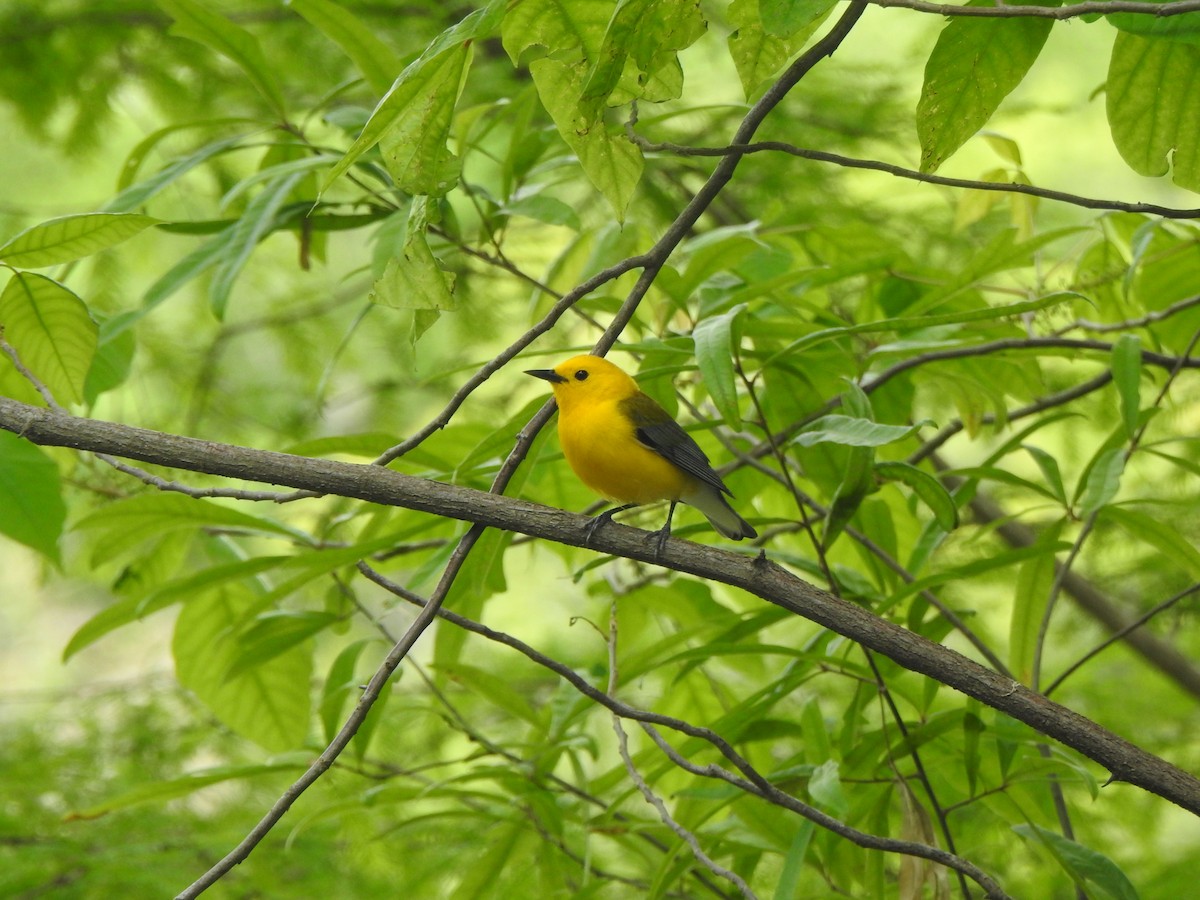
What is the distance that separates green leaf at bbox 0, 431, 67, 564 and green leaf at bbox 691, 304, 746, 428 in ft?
4.52

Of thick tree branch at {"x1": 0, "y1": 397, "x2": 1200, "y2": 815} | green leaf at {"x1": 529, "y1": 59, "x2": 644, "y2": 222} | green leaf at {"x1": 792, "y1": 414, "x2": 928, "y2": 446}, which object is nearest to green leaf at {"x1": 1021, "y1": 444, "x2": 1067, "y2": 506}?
green leaf at {"x1": 792, "y1": 414, "x2": 928, "y2": 446}

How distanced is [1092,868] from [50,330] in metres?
2.38

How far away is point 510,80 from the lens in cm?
460

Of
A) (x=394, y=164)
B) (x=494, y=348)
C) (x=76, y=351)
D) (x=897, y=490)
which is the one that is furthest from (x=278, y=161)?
(x=494, y=348)

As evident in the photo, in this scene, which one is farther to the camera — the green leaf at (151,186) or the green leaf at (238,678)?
the green leaf at (238,678)

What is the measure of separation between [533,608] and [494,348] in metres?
2.59

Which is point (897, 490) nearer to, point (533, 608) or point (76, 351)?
point (76, 351)

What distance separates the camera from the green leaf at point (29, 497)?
2.35 metres

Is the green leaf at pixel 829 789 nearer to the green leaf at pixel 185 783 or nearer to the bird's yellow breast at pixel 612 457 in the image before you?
the bird's yellow breast at pixel 612 457

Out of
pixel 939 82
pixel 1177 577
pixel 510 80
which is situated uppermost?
pixel 510 80

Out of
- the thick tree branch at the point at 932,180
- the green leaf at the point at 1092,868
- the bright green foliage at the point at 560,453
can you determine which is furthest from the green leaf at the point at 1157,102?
the green leaf at the point at 1092,868

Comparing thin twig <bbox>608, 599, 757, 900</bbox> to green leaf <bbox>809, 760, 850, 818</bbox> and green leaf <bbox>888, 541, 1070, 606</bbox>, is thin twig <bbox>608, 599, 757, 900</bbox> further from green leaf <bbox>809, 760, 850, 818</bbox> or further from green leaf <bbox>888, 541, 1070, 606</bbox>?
green leaf <bbox>888, 541, 1070, 606</bbox>

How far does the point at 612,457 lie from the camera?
2.81 meters

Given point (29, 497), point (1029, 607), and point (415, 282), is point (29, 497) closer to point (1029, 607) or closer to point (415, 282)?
point (415, 282)
